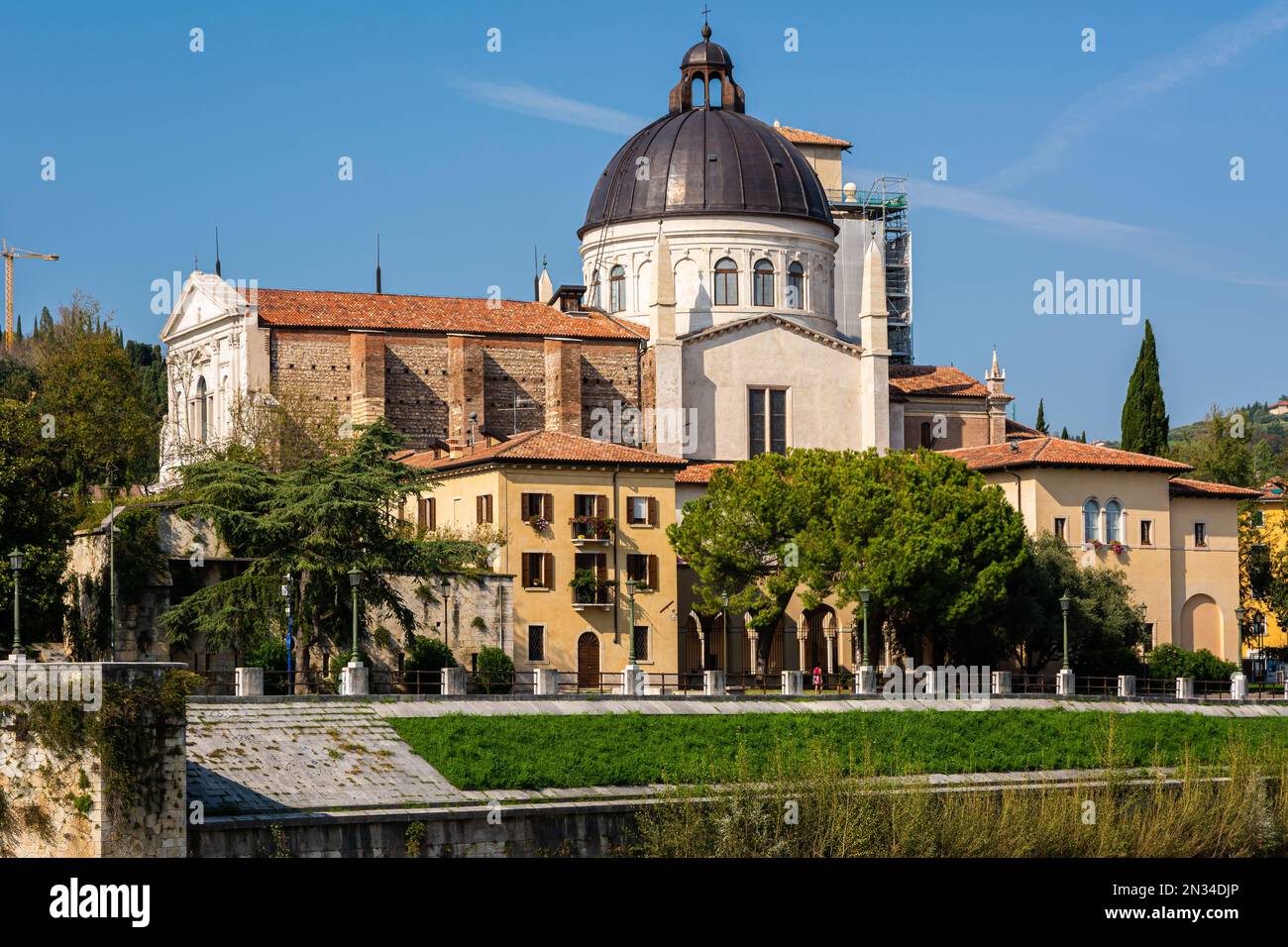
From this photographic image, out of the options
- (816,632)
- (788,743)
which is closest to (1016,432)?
(816,632)

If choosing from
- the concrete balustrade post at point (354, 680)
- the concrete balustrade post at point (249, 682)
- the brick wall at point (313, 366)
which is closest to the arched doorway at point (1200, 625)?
the brick wall at point (313, 366)

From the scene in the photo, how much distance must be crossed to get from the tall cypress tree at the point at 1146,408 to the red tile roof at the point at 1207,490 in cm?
678

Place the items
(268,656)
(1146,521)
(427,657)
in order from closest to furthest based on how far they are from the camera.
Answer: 1. (268,656)
2. (427,657)
3. (1146,521)

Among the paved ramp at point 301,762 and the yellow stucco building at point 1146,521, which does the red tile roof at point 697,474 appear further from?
the paved ramp at point 301,762

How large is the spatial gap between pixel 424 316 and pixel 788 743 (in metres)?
30.9

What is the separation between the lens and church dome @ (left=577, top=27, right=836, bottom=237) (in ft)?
247

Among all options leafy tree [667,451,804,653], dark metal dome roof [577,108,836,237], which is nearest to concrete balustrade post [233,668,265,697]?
leafy tree [667,451,804,653]

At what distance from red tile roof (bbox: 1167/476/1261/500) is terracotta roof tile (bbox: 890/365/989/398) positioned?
34.7ft

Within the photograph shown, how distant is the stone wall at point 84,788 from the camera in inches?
1164

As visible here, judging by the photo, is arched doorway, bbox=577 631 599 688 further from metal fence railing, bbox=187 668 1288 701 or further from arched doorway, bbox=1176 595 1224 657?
arched doorway, bbox=1176 595 1224 657

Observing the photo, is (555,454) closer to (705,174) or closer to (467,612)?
(467,612)

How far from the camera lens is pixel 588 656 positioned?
5669 cm

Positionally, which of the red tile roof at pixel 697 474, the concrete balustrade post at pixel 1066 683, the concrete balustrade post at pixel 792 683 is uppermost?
the red tile roof at pixel 697 474
